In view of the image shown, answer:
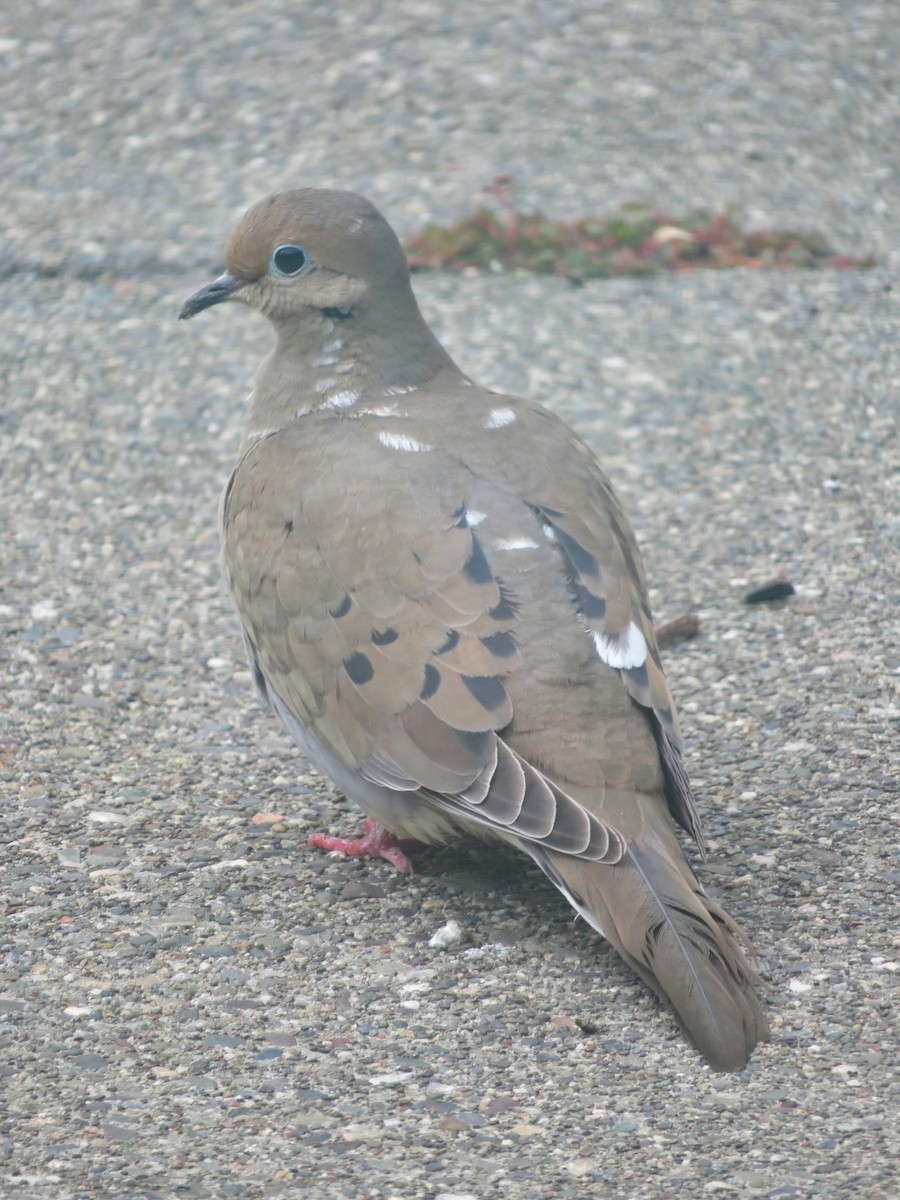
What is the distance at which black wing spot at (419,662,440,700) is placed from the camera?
142 inches

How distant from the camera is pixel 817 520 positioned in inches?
223

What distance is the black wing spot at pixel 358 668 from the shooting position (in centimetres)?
374

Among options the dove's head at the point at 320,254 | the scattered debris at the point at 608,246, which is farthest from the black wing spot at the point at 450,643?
the scattered debris at the point at 608,246

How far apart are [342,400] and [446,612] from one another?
3.08ft

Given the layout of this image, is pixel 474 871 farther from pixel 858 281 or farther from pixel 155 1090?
pixel 858 281

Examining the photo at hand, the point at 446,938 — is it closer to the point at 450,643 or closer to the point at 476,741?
the point at 476,741

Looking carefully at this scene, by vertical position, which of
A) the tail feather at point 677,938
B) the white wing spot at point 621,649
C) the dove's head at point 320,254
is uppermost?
the dove's head at point 320,254

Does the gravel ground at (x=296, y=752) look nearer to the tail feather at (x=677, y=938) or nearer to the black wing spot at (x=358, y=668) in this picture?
the tail feather at (x=677, y=938)

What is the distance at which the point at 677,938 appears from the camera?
10.6ft

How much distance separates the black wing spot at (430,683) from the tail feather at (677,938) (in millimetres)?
453

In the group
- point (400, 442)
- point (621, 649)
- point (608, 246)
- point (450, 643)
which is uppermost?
point (400, 442)

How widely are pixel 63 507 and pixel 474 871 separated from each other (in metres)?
2.62

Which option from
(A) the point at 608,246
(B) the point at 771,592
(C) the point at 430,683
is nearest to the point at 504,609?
(C) the point at 430,683

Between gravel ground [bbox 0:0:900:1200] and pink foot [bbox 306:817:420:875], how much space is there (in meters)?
0.06
